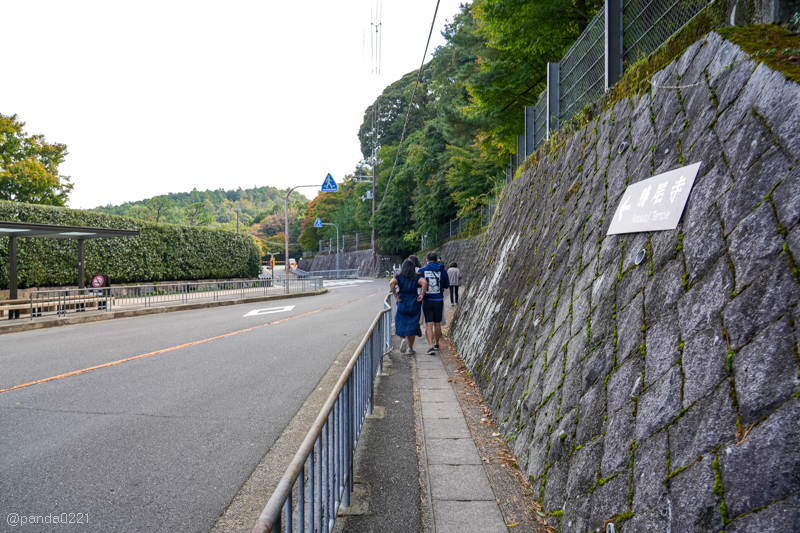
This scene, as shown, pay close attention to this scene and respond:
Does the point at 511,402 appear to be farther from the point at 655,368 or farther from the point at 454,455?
the point at 655,368

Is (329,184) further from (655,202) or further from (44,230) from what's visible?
(655,202)

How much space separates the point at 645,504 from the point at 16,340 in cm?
1261

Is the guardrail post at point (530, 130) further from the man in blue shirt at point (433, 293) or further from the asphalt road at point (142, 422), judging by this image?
the asphalt road at point (142, 422)

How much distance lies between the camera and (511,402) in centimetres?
423

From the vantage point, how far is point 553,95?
8352mm

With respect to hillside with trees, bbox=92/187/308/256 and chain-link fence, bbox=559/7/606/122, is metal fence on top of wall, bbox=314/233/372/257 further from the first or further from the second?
chain-link fence, bbox=559/7/606/122

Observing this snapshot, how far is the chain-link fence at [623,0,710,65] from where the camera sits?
4500mm

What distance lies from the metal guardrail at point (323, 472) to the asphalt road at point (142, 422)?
36.6 inches

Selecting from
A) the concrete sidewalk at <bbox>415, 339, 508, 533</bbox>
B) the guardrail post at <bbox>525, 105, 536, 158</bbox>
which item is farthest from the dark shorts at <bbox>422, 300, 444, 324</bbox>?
the guardrail post at <bbox>525, 105, 536, 158</bbox>

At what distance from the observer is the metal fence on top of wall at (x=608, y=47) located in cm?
472

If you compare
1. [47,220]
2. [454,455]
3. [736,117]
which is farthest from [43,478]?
[47,220]

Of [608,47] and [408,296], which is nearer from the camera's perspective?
[608,47]

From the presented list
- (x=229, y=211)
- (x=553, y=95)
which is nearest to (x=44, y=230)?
(x=553, y=95)

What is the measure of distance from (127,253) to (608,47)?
78.9 ft
